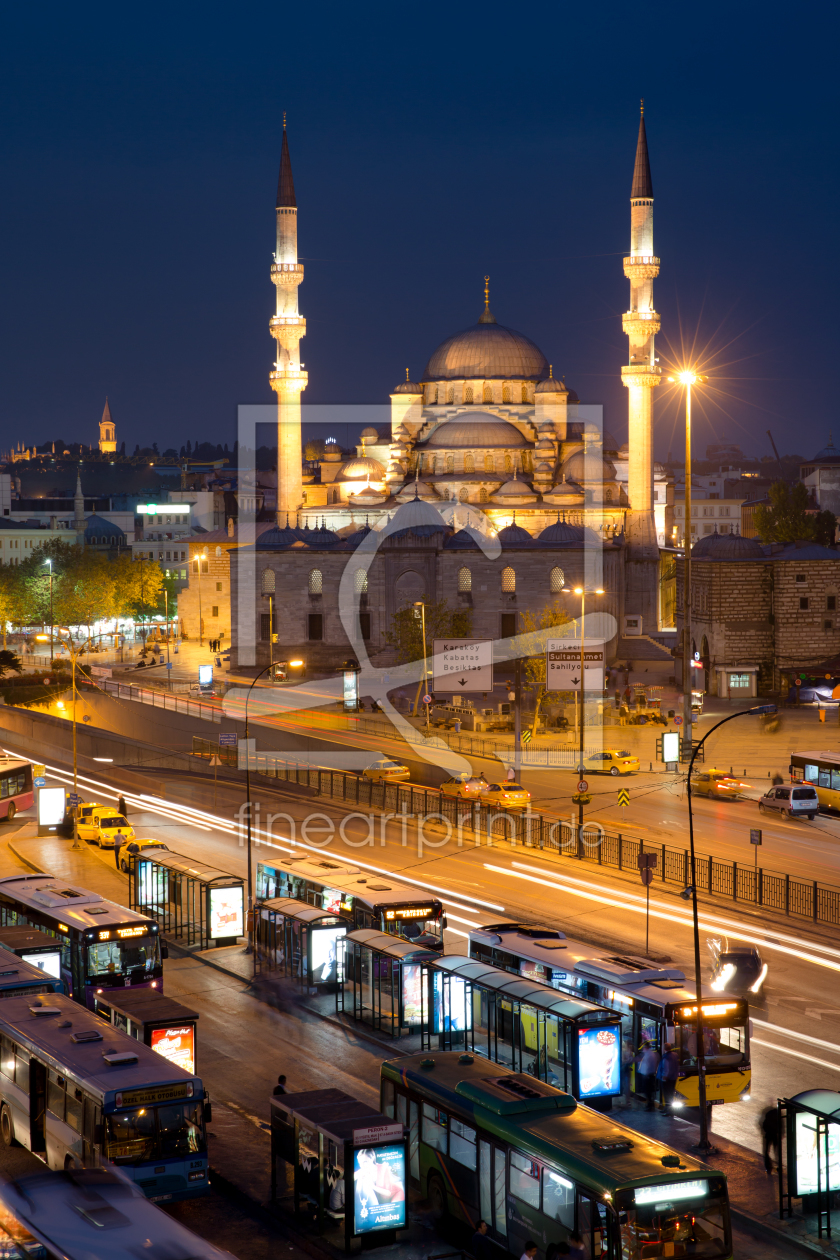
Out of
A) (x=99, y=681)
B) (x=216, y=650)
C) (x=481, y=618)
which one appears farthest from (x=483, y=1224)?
(x=216, y=650)

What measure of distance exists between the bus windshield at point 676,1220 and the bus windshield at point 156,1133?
16.2ft

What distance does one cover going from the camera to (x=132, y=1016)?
18.9 m

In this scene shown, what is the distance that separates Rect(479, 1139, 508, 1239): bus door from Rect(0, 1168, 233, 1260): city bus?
155 inches

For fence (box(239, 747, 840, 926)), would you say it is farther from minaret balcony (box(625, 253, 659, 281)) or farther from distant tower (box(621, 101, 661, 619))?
minaret balcony (box(625, 253, 659, 281))

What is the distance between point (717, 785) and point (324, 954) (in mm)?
20033

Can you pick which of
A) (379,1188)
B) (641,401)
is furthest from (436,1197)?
(641,401)

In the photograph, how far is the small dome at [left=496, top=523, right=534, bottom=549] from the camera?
7300cm

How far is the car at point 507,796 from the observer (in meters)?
40.2

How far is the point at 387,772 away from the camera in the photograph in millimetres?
44719

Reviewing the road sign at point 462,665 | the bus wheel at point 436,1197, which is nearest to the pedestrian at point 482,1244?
the bus wheel at point 436,1197

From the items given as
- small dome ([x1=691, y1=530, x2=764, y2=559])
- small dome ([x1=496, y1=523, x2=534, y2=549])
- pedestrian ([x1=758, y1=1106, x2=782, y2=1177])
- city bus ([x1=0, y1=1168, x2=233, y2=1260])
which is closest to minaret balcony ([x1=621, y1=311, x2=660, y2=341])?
small dome ([x1=496, y1=523, x2=534, y2=549])

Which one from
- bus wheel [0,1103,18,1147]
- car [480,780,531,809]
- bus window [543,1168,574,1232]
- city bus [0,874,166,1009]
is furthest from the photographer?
car [480,780,531,809]

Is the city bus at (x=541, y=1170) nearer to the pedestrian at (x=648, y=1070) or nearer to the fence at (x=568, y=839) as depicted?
the pedestrian at (x=648, y=1070)

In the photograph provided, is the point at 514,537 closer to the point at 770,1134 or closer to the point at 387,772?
the point at 387,772
